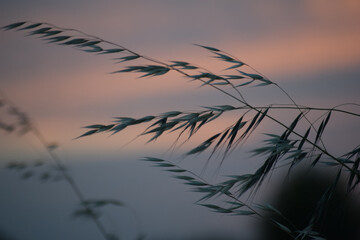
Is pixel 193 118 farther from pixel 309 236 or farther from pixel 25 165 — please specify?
pixel 25 165

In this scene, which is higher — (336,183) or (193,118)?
(193,118)

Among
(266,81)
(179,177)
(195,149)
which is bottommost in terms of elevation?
(179,177)

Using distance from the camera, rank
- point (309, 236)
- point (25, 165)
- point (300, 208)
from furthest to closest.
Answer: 1. point (300, 208)
2. point (25, 165)
3. point (309, 236)

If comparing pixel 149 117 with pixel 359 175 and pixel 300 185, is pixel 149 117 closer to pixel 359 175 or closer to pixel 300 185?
pixel 359 175

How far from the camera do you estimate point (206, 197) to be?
180 cm

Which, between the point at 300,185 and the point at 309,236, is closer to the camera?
the point at 309,236

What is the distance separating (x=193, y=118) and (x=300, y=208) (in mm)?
10568

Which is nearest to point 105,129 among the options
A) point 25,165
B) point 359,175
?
point 25,165

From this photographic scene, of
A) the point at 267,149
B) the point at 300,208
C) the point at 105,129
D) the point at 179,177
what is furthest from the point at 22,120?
the point at 300,208

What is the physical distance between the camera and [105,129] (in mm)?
1820

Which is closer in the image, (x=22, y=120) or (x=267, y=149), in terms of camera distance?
(x=267, y=149)

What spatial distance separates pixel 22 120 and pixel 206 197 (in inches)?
38.4

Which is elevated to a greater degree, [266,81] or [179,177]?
[266,81]

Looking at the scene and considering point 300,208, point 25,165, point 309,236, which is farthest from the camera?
point 300,208
